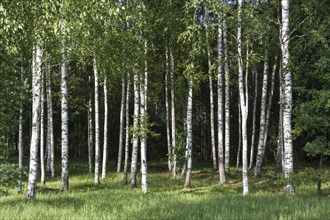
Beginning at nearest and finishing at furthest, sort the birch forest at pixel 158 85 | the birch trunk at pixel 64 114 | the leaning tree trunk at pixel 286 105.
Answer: the birch forest at pixel 158 85 → the leaning tree trunk at pixel 286 105 → the birch trunk at pixel 64 114

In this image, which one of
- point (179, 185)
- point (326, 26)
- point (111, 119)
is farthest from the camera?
point (111, 119)

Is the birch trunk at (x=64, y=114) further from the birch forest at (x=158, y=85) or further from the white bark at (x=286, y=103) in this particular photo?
the white bark at (x=286, y=103)

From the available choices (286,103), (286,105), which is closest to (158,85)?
(286,105)

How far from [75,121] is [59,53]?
29.5 m

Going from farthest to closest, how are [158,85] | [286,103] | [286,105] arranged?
[158,85], [286,105], [286,103]

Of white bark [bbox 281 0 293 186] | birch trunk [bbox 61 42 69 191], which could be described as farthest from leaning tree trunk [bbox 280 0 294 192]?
birch trunk [bbox 61 42 69 191]

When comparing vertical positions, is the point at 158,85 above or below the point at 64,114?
above

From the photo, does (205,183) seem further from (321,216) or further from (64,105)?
(321,216)

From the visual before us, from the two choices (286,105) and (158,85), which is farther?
(158,85)

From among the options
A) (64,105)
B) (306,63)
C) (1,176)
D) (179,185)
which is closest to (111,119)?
(179,185)

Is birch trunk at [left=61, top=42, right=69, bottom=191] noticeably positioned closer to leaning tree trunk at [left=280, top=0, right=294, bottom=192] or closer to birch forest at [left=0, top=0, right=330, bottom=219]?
birch forest at [left=0, top=0, right=330, bottom=219]

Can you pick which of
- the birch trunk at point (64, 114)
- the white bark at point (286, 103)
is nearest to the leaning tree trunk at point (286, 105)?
the white bark at point (286, 103)

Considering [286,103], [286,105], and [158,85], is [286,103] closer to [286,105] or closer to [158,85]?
[286,105]

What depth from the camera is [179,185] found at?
18.3m
